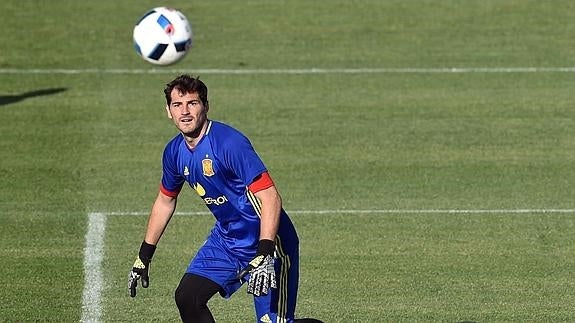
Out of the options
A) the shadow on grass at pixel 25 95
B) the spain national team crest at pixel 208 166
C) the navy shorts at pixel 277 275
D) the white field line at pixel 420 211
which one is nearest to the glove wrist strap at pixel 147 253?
the navy shorts at pixel 277 275

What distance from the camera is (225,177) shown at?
9.11 m

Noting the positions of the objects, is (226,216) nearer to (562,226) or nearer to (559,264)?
(559,264)

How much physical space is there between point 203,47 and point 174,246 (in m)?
7.86

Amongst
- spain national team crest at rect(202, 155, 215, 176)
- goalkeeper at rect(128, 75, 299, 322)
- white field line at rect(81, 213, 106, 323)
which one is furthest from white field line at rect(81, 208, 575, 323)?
spain national team crest at rect(202, 155, 215, 176)

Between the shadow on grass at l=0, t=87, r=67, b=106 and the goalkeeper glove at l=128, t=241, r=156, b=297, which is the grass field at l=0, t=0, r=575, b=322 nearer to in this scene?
the shadow on grass at l=0, t=87, r=67, b=106

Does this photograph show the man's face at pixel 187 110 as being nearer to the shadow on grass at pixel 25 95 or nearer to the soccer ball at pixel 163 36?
the soccer ball at pixel 163 36

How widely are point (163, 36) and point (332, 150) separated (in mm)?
2771

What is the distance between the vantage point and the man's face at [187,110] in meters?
8.91

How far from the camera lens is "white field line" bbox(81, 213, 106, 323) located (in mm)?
11625

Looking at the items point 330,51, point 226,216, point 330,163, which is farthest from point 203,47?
point 226,216

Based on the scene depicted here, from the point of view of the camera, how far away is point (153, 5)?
22656 mm

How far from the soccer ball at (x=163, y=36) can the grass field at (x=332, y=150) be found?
1.52 meters

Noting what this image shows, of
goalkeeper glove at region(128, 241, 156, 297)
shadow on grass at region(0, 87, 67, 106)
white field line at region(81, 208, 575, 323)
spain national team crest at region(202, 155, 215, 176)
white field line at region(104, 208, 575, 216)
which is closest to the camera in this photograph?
spain national team crest at region(202, 155, 215, 176)

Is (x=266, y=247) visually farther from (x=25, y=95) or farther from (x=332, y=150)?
(x=25, y=95)
